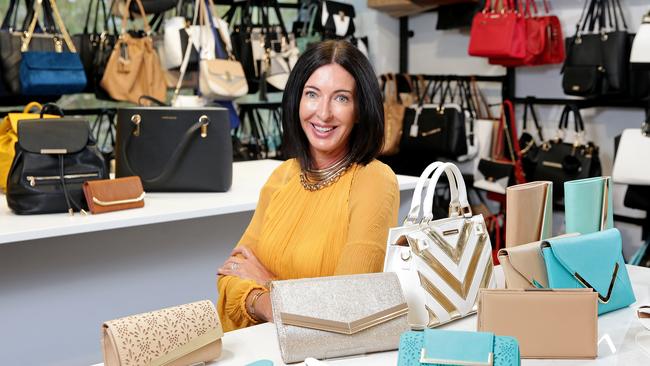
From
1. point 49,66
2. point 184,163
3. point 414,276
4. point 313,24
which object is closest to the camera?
point 414,276

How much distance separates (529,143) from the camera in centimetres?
503

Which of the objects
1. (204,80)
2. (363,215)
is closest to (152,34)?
(204,80)

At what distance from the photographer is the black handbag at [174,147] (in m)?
3.19

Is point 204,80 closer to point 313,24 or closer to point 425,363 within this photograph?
point 313,24

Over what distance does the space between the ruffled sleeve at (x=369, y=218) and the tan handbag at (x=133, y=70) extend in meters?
2.97

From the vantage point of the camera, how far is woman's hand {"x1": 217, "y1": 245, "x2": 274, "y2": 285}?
2164mm

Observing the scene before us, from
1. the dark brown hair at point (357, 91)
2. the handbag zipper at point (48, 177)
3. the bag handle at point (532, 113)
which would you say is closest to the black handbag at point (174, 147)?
the handbag zipper at point (48, 177)

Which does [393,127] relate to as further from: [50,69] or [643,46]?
[50,69]

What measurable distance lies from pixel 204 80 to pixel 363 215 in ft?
9.46

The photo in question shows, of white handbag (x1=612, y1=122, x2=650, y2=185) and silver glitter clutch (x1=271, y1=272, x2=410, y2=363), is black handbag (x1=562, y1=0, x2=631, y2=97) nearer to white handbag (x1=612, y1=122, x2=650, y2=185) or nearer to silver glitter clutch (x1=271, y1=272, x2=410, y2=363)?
white handbag (x1=612, y1=122, x2=650, y2=185)

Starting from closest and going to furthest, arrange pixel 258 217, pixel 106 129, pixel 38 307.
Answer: pixel 258 217 < pixel 38 307 < pixel 106 129

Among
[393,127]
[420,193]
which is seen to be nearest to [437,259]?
[420,193]

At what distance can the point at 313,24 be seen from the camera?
5.77m

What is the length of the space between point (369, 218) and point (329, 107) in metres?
0.31
